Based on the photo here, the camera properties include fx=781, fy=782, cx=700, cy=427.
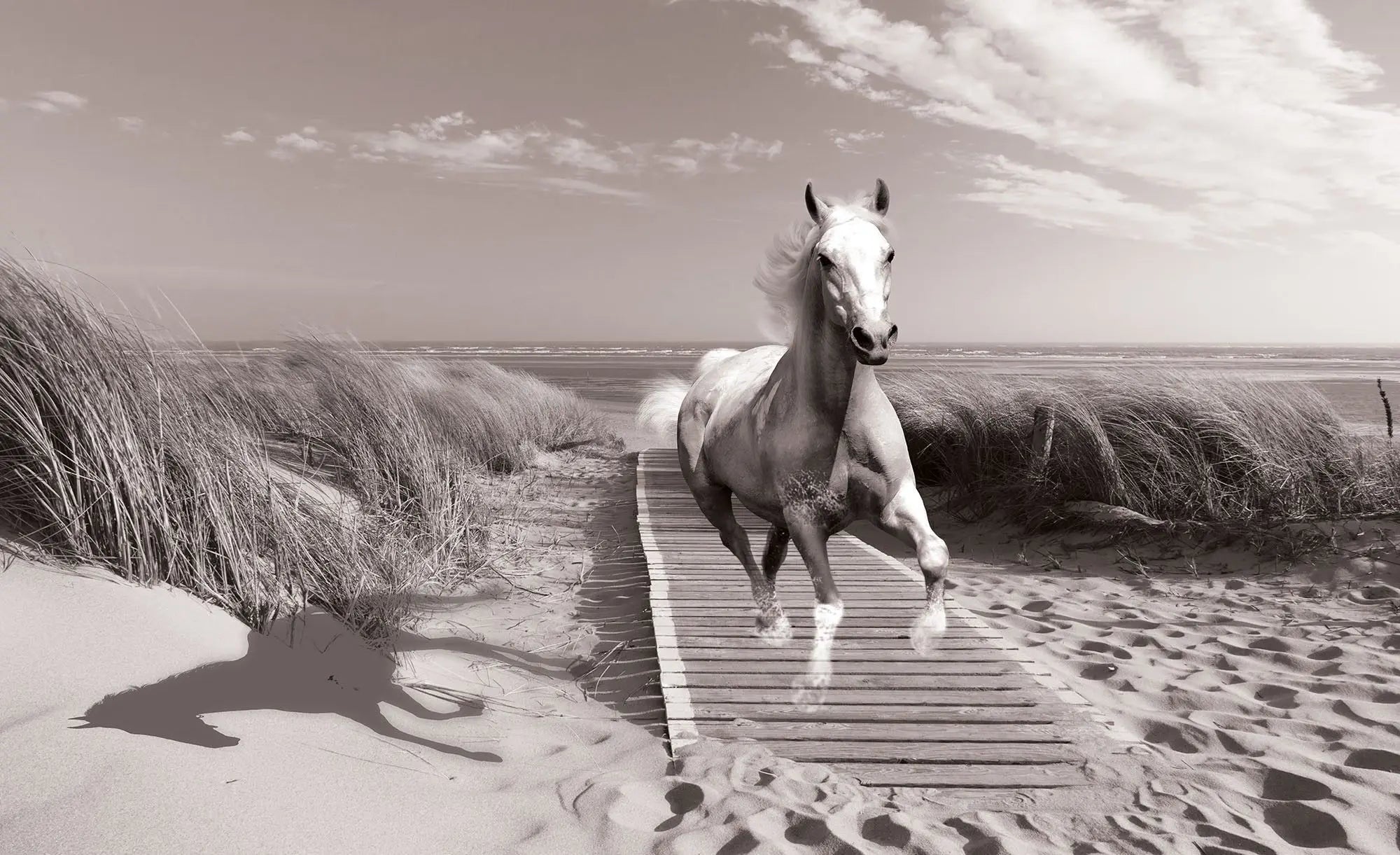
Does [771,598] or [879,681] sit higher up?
[771,598]

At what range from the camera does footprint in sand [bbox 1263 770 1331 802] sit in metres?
3.20

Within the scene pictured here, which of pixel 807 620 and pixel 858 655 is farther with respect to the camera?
pixel 807 620

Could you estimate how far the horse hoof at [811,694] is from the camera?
381 centimetres

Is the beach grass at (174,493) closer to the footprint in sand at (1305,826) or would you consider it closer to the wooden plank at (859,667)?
the wooden plank at (859,667)

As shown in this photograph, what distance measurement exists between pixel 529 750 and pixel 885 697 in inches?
68.6

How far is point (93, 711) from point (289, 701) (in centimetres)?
76

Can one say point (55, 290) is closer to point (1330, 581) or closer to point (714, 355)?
point (714, 355)

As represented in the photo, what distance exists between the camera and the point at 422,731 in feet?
11.5

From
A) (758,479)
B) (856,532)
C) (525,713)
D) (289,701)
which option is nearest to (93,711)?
(289,701)

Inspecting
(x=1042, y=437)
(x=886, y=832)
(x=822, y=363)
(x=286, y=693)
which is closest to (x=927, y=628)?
(x=822, y=363)

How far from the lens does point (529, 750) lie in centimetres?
351

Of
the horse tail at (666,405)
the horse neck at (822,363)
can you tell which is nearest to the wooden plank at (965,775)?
the horse neck at (822,363)

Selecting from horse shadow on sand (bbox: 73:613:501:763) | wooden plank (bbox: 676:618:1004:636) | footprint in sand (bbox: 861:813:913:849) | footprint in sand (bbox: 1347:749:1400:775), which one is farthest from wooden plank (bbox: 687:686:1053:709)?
footprint in sand (bbox: 1347:749:1400:775)

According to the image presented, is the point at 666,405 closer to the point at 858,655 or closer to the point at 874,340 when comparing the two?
the point at 858,655
